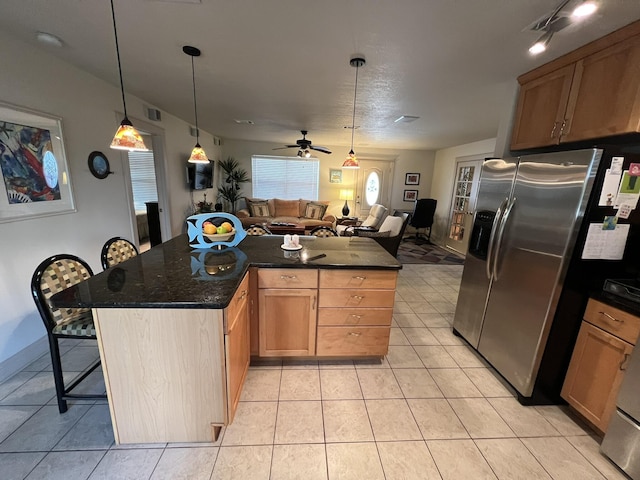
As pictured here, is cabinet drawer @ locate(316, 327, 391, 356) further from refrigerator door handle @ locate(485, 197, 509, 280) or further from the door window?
the door window

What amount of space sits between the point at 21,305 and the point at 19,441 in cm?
106

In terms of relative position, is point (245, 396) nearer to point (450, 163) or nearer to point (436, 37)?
point (436, 37)

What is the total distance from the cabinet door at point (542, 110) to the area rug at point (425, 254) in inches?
123

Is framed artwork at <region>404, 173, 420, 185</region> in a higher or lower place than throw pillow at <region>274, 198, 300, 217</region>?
higher

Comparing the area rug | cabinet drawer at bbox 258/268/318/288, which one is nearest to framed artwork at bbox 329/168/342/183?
the area rug

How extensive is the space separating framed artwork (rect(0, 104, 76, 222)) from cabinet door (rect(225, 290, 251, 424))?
6.08ft

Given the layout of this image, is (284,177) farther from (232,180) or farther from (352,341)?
(352,341)

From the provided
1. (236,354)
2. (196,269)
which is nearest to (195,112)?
(196,269)

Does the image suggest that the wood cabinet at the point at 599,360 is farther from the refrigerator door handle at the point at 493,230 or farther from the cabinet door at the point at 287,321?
the cabinet door at the point at 287,321

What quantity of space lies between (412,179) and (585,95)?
5.69 metres

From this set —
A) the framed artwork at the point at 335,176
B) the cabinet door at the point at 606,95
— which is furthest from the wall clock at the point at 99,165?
the framed artwork at the point at 335,176

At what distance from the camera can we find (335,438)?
1.47 m

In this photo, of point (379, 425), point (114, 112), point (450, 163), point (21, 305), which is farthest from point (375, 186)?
point (21, 305)

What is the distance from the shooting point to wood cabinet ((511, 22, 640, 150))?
1.45 m
